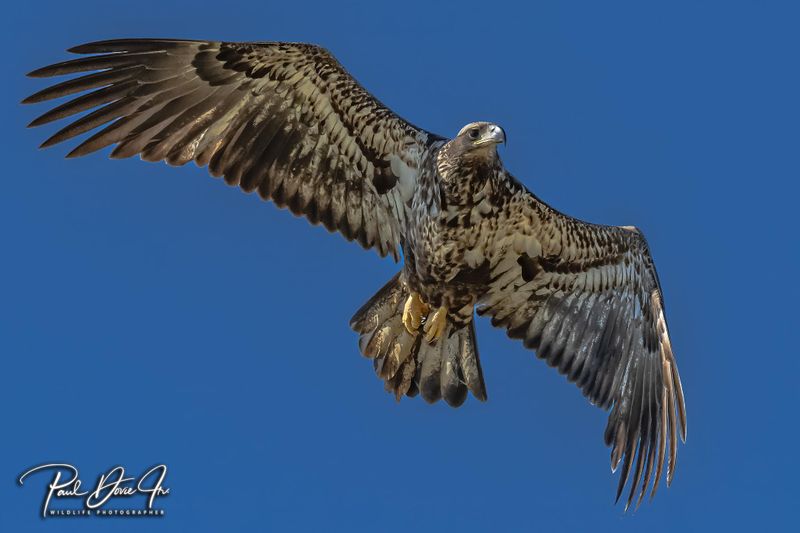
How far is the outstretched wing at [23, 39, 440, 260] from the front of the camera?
44.2ft

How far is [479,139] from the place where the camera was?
12.8 meters

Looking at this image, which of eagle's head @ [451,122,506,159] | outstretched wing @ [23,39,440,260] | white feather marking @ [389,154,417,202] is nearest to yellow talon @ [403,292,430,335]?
outstretched wing @ [23,39,440,260]

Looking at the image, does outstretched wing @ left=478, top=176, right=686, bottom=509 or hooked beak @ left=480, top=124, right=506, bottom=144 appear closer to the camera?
hooked beak @ left=480, top=124, right=506, bottom=144

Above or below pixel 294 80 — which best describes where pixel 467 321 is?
below

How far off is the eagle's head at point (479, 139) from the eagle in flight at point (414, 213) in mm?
14

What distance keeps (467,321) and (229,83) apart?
3.07 metres

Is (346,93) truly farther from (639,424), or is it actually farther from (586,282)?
(639,424)

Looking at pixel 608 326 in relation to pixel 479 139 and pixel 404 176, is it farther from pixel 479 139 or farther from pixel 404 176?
pixel 479 139

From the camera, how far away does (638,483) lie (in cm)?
1453

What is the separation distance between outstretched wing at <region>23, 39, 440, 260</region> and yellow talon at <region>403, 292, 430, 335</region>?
524 mm

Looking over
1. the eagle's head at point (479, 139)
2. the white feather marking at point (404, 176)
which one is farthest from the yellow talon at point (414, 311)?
the eagle's head at point (479, 139)

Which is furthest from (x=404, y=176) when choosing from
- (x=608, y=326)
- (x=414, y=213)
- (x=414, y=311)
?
(x=608, y=326)

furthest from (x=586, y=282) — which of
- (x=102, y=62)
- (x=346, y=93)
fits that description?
(x=102, y=62)

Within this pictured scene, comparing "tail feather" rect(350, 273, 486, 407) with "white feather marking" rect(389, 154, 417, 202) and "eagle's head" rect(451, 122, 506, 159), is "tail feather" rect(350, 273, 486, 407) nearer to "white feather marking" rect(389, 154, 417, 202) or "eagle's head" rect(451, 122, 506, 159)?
"white feather marking" rect(389, 154, 417, 202)
